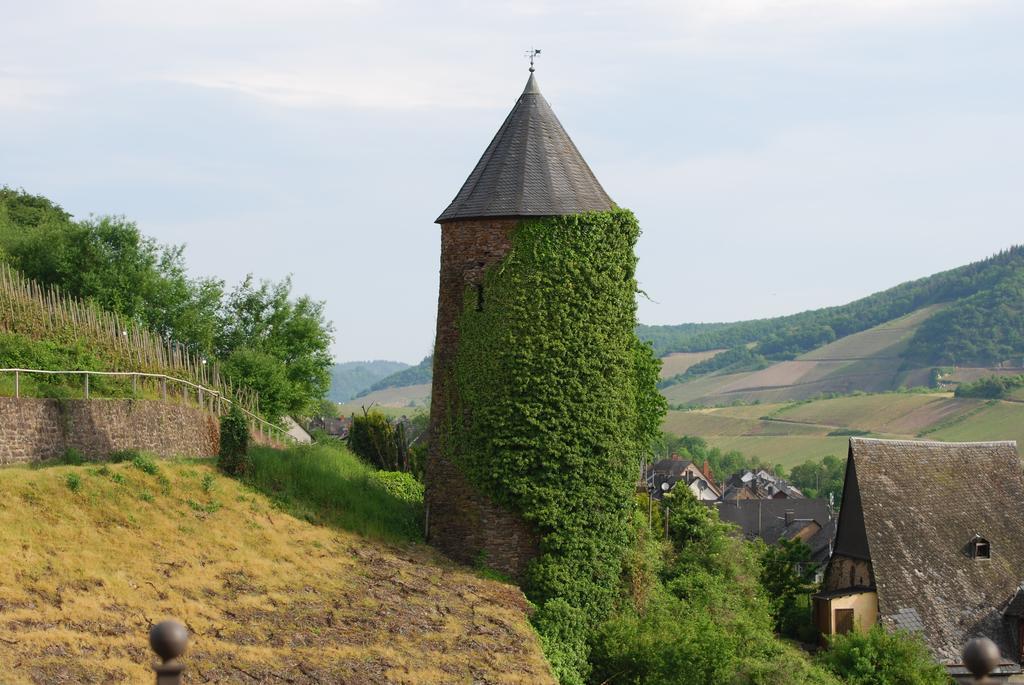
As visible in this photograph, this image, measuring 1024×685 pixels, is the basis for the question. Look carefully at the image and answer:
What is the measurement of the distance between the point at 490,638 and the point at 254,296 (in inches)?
1232

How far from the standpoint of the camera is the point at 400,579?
79.0 ft

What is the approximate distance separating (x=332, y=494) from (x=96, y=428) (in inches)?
194

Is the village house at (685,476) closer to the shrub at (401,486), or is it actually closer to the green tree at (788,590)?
the green tree at (788,590)

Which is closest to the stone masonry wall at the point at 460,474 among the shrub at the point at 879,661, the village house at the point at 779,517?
the shrub at the point at 879,661

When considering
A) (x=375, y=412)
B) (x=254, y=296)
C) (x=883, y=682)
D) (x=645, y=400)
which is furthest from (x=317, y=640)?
(x=254, y=296)

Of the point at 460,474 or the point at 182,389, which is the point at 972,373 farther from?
the point at 460,474

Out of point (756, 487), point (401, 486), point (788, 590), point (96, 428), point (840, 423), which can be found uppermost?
point (96, 428)

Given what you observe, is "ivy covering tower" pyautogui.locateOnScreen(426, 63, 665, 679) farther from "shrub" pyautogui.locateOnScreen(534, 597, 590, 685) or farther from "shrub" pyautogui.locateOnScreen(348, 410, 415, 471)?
"shrub" pyautogui.locateOnScreen(348, 410, 415, 471)

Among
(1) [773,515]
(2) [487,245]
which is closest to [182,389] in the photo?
(2) [487,245]

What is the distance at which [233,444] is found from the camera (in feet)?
84.3

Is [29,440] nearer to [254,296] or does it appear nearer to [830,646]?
[830,646]

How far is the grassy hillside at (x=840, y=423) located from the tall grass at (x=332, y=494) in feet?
349

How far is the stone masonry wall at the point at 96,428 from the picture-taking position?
23.5m

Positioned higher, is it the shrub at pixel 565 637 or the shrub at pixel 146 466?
A: the shrub at pixel 146 466
